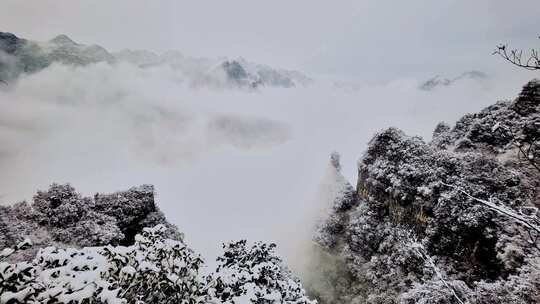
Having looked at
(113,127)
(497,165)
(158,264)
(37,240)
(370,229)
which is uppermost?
(113,127)

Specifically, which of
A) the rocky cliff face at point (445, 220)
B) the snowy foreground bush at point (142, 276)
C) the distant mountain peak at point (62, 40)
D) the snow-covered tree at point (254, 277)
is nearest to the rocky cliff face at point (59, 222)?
the snow-covered tree at point (254, 277)

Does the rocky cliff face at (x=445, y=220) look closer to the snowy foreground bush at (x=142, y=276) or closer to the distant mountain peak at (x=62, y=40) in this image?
Result: the snowy foreground bush at (x=142, y=276)

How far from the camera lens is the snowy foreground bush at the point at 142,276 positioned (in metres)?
4.07

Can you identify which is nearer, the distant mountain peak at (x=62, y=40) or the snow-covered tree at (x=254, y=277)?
the snow-covered tree at (x=254, y=277)

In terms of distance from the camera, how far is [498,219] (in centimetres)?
1714

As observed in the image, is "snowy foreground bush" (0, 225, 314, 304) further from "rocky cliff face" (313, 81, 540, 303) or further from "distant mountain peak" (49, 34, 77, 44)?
"distant mountain peak" (49, 34, 77, 44)

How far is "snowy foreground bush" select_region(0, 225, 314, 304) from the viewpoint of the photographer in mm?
4074

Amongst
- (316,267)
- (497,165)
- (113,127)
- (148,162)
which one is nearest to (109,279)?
(497,165)

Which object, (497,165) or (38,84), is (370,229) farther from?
(38,84)

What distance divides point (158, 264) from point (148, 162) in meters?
196

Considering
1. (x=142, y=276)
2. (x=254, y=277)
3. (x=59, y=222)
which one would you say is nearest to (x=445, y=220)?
(x=254, y=277)

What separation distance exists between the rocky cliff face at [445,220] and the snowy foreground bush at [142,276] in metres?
9.02

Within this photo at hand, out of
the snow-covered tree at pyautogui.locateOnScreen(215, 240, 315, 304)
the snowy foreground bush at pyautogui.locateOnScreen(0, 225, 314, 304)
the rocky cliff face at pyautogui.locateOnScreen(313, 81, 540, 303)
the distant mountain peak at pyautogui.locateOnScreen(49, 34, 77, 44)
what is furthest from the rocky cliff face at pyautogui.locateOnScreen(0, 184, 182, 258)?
the distant mountain peak at pyautogui.locateOnScreen(49, 34, 77, 44)

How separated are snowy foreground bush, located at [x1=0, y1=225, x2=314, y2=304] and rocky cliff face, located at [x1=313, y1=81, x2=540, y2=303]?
9.02 metres
